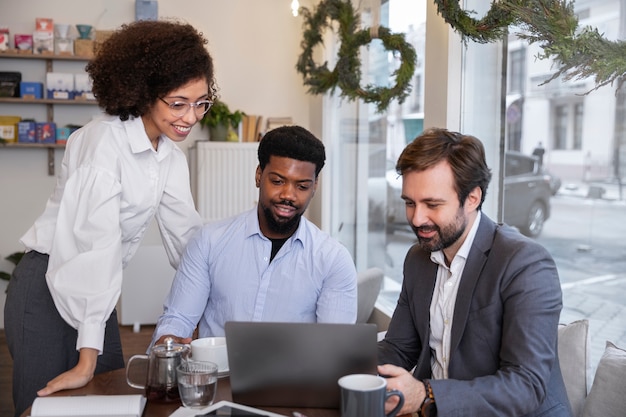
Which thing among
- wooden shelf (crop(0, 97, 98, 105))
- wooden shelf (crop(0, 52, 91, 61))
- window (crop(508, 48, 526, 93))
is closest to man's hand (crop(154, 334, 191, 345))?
window (crop(508, 48, 526, 93))

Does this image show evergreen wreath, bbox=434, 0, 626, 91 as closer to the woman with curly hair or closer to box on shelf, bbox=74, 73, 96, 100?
the woman with curly hair

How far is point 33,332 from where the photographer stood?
6.80 ft

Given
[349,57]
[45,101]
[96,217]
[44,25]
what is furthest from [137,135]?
[44,25]

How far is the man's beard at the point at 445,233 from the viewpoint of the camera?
5.86 feet

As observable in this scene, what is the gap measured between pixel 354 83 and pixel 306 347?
2.71 metres

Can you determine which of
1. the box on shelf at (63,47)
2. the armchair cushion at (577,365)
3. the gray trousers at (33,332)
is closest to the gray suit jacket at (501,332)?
the armchair cushion at (577,365)

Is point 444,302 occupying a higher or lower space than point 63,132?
lower

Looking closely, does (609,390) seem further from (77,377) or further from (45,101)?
(45,101)

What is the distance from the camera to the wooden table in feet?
4.93

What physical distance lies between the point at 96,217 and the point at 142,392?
1.60 ft

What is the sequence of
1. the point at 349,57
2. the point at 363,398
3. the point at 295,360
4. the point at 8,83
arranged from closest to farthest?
the point at 363,398 < the point at 295,360 < the point at 349,57 < the point at 8,83

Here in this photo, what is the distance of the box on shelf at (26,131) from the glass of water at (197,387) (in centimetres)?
395

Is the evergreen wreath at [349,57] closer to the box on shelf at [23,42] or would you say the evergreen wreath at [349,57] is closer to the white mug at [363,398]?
the box on shelf at [23,42]

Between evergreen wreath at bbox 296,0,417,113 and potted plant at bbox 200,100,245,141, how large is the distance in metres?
0.61
